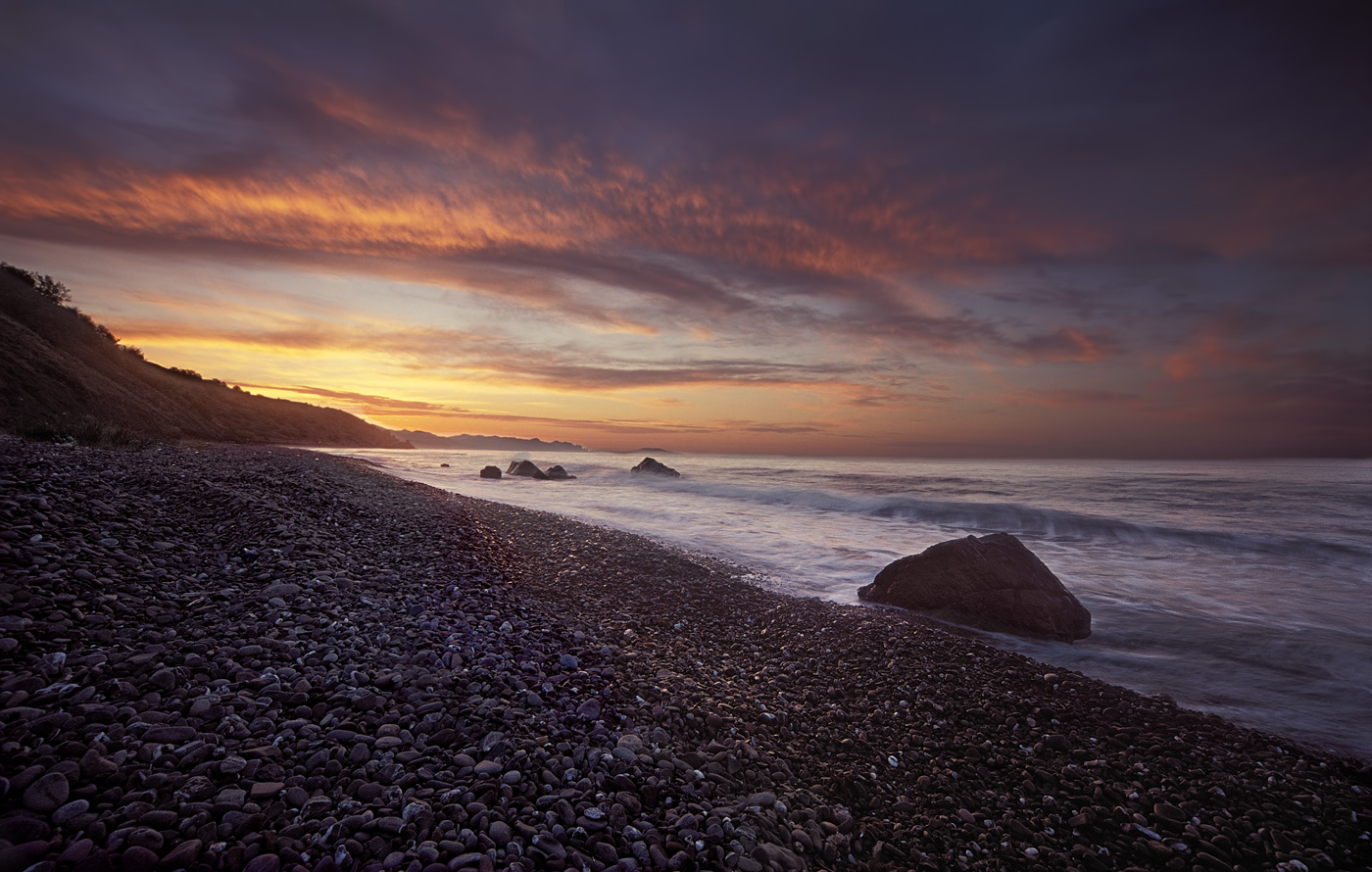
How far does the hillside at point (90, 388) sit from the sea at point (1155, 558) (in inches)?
721

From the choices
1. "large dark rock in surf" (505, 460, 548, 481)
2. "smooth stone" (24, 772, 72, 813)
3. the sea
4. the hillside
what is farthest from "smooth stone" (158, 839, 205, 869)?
"large dark rock in surf" (505, 460, 548, 481)

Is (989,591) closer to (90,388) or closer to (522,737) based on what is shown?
(522,737)

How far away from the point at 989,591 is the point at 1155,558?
12.5 m

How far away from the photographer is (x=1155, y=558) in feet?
58.5

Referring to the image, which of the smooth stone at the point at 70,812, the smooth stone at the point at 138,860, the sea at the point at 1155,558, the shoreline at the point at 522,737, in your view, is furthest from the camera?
the sea at the point at 1155,558

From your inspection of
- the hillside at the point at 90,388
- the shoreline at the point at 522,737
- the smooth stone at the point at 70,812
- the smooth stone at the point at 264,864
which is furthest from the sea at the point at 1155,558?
the hillside at the point at 90,388

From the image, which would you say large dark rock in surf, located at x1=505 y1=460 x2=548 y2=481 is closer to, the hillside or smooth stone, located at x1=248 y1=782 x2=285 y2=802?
the hillside

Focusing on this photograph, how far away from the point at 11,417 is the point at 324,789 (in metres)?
26.9

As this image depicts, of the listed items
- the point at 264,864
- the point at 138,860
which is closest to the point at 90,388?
the point at 138,860

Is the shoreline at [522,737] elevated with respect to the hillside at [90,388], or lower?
lower

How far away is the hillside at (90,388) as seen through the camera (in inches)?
845

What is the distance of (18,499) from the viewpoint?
A: 6.36 metres

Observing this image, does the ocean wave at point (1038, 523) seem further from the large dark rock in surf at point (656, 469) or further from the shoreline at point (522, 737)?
the shoreline at point (522, 737)

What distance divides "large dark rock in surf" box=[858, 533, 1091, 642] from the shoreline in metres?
2.50
